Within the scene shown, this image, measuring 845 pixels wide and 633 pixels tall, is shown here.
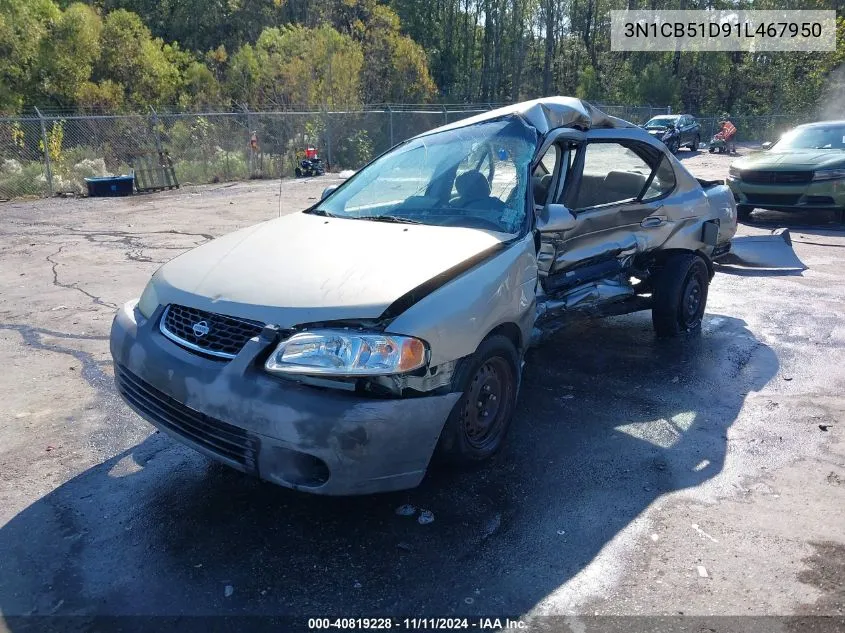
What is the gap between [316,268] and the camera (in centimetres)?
330

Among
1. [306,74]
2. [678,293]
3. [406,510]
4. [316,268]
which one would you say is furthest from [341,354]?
[306,74]

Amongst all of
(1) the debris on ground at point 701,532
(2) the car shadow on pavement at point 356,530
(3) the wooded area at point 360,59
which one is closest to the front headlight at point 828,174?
(2) the car shadow on pavement at point 356,530

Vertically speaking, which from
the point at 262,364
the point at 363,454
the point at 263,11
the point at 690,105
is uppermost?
the point at 263,11

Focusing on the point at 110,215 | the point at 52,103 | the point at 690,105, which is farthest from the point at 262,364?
the point at 690,105

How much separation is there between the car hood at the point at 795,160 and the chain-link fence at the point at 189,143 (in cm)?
1205

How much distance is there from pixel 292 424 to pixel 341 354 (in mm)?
344

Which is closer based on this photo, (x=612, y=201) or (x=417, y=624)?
(x=417, y=624)

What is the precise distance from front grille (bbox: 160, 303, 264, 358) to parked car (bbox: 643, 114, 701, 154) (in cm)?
2802

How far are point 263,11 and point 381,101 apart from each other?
12.4 metres

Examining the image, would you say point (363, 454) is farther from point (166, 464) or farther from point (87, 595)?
point (166, 464)

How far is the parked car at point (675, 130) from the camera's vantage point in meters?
28.9

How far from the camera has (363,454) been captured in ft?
9.34

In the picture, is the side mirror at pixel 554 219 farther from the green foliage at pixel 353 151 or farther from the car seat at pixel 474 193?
the green foliage at pixel 353 151

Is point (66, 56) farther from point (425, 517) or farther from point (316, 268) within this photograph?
point (425, 517)
